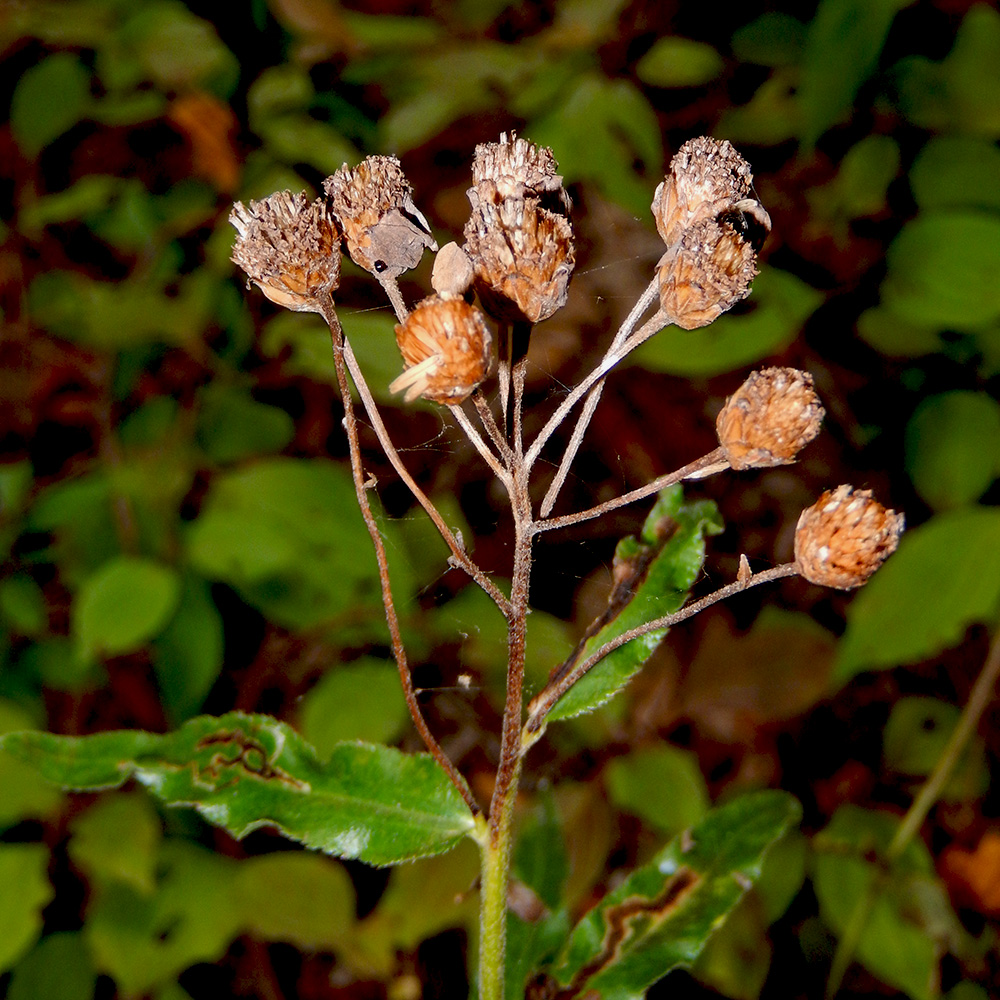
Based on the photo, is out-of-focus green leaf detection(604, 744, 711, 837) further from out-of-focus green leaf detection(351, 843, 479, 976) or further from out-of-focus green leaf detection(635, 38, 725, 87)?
out-of-focus green leaf detection(635, 38, 725, 87)

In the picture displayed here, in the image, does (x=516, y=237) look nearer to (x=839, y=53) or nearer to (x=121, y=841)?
(x=839, y=53)

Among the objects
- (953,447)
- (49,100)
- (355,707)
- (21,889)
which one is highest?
(49,100)

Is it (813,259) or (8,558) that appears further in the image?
(813,259)

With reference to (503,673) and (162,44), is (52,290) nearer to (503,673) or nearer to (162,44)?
(162,44)

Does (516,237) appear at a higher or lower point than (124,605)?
higher

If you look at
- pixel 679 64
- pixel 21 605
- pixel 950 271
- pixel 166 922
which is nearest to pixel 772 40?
pixel 679 64

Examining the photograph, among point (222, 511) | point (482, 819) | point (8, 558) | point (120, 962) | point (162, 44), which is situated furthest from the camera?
point (162, 44)

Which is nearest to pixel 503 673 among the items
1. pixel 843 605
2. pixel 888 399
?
pixel 843 605

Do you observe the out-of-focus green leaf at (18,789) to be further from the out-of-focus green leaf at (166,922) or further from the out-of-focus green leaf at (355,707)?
the out-of-focus green leaf at (355,707)
